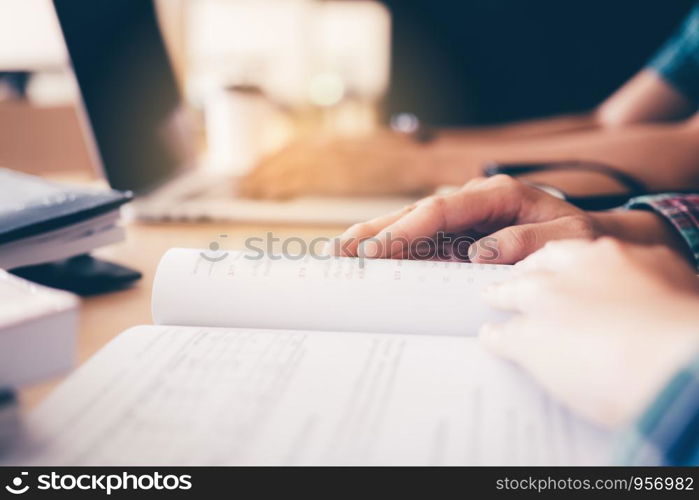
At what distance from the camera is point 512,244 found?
18.1 inches

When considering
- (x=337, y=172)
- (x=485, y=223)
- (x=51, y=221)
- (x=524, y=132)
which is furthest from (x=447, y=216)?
(x=524, y=132)

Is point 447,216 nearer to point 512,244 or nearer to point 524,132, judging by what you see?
point 512,244

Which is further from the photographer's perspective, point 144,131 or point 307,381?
point 144,131

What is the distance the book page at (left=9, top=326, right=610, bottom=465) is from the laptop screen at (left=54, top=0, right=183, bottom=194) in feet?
1.72

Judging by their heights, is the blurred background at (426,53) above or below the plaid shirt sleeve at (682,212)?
above

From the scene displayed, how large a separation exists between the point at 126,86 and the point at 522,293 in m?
0.77

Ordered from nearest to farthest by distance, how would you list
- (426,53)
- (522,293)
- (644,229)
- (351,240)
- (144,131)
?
(522,293) < (351,240) < (644,229) < (144,131) < (426,53)

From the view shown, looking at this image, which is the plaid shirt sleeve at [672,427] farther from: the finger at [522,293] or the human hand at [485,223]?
the human hand at [485,223]

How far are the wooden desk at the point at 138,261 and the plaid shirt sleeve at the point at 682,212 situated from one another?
1.18ft

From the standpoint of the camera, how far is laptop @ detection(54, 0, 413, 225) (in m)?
0.79

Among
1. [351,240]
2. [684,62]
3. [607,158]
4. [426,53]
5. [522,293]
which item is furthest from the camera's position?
[426,53]

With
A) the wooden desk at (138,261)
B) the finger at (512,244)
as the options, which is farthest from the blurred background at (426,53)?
the finger at (512,244)

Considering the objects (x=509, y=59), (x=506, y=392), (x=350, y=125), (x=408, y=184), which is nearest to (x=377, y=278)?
(x=506, y=392)

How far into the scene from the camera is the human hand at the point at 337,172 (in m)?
0.90
